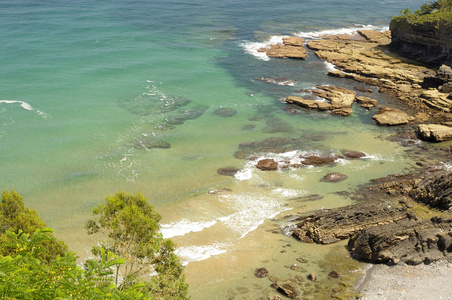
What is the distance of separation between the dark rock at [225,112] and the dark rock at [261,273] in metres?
28.1

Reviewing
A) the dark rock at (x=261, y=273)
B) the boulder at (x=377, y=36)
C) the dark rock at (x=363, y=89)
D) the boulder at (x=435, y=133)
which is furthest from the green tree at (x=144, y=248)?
the boulder at (x=377, y=36)

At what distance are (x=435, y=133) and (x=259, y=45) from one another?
41.2 m

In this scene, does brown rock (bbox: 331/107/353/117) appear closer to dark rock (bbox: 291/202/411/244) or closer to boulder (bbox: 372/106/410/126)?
boulder (bbox: 372/106/410/126)

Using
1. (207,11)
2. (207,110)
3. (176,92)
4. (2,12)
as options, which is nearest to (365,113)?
(207,110)

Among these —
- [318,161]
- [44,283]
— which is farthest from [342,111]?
[44,283]

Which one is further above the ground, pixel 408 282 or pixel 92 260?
pixel 92 260

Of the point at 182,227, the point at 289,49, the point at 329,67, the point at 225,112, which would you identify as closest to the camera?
the point at 182,227

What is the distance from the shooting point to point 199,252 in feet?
101

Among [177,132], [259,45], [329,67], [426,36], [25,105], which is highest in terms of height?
[426,36]

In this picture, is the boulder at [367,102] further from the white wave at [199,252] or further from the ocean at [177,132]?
the white wave at [199,252]

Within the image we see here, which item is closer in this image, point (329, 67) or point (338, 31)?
point (329, 67)

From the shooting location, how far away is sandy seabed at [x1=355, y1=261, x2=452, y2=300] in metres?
25.3

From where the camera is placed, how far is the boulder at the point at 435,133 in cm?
4672

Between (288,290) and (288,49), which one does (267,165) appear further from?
(288,49)
